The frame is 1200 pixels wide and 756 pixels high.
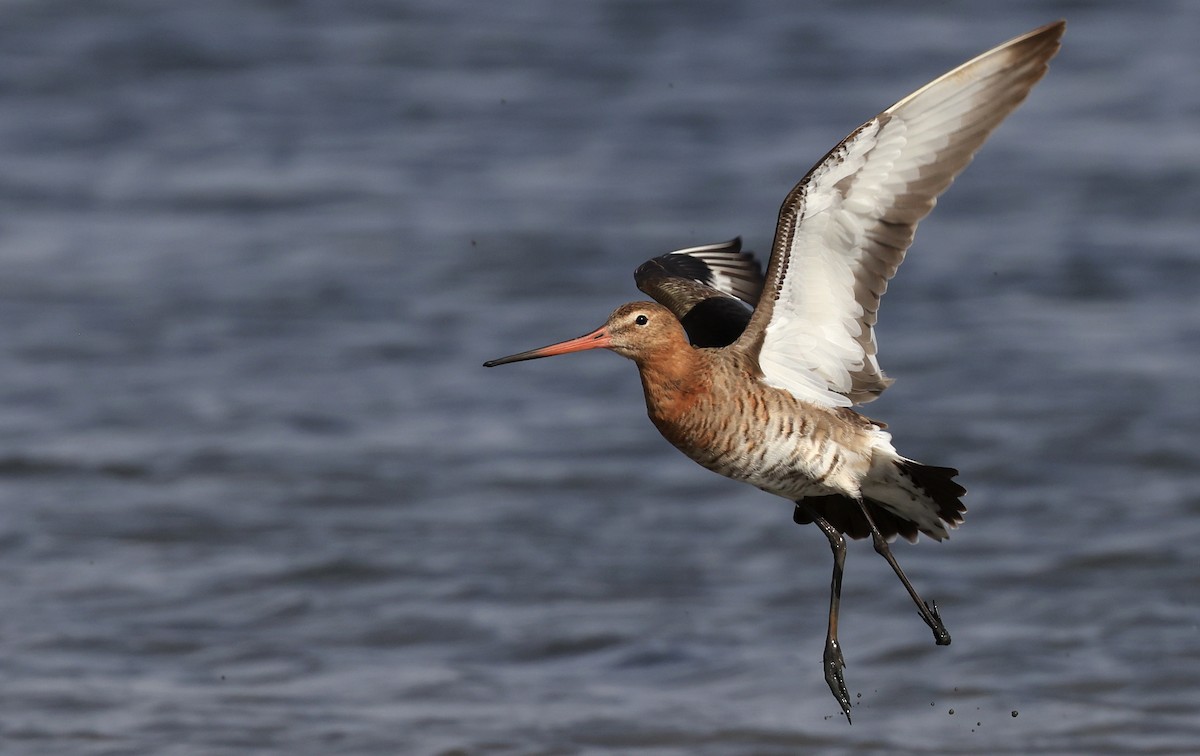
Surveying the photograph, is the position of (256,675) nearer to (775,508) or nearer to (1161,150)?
(775,508)

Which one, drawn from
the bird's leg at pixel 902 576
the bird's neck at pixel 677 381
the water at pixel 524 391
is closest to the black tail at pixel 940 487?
the bird's leg at pixel 902 576

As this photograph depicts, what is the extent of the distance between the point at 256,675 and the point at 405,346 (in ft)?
13.1

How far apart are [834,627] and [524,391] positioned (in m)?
4.85

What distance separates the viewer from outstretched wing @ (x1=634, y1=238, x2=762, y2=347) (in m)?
5.86

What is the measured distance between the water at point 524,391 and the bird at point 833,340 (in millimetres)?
1571

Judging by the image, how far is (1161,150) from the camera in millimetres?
13273

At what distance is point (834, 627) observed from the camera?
5.80 m

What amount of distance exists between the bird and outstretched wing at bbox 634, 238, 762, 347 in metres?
0.01

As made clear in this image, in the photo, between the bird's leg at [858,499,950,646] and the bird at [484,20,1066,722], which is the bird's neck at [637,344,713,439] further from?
the bird's leg at [858,499,950,646]

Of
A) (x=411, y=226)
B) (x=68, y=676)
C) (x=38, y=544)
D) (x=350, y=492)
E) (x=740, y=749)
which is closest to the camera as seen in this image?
(x=740, y=749)

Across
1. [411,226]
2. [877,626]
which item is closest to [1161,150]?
[411,226]

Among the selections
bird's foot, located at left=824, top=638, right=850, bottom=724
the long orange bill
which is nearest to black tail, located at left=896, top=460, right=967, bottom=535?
bird's foot, located at left=824, top=638, right=850, bottom=724

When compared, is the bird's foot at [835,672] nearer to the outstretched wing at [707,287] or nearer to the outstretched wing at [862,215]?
the outstretched wing at [862,215]

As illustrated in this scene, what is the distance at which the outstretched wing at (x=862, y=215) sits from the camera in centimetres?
481
